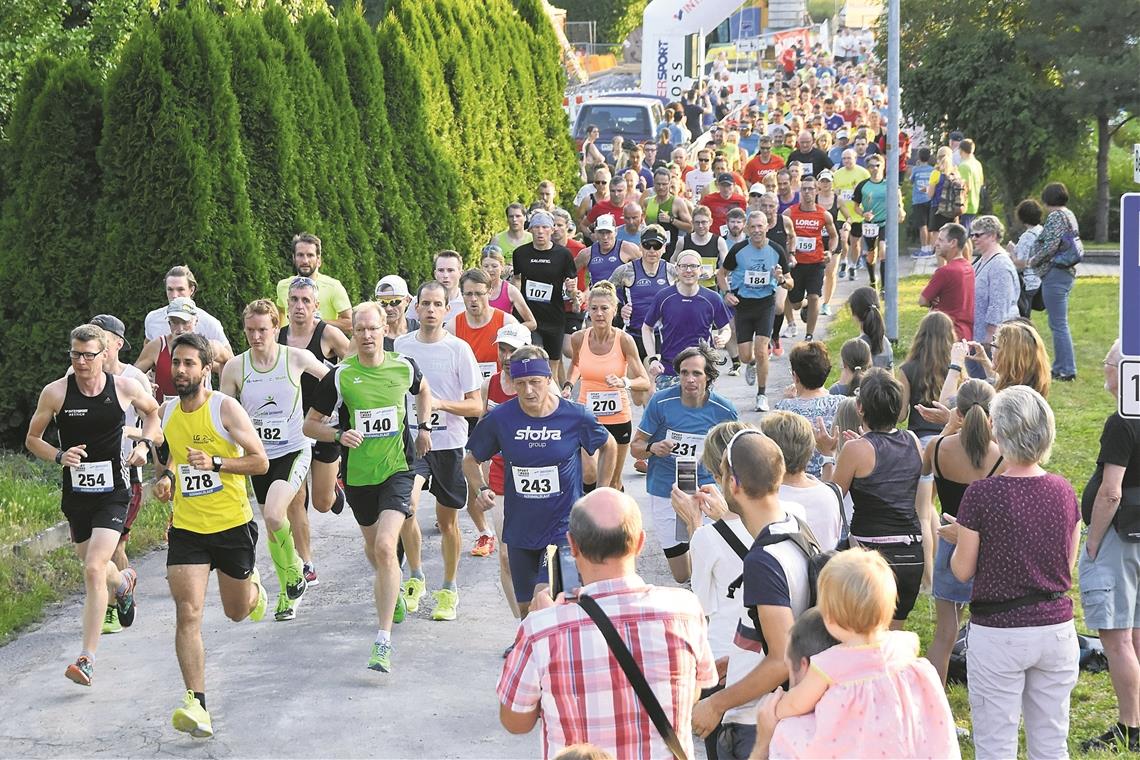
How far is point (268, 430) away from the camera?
Result: 945 centimetres

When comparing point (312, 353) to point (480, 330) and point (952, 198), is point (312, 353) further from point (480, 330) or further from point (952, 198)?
point (952, 198)

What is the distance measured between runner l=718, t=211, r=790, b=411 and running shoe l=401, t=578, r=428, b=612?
5.70 meters

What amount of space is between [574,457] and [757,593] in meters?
3.04

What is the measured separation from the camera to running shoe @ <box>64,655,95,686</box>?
26.3ft

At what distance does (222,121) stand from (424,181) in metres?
5.41

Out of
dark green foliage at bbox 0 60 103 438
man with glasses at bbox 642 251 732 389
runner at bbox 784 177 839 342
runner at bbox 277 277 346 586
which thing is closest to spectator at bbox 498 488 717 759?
runner at bbox 277 277 346 586

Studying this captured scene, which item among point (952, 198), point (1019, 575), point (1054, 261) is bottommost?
point (1019, 575)

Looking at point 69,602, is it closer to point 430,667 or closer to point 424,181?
point 430,667

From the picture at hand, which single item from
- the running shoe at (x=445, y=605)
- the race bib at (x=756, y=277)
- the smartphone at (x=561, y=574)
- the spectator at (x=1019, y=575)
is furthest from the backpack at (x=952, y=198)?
the smartphone at (x=561, y=574)

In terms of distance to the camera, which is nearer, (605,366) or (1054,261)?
(605,366)

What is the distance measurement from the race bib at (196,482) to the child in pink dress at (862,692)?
4.40 m

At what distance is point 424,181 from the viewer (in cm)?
1858

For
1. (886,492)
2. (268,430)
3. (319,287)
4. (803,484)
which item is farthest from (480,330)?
(803,484)

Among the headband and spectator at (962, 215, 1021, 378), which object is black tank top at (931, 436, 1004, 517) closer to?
the headband
